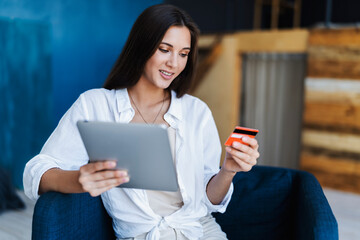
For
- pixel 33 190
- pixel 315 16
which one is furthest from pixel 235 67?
pixel 33 190

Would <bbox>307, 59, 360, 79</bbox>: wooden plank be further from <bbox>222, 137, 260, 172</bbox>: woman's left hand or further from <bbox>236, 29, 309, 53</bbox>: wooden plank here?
<bbox>222, 137, 260, 172</bbox>: woman's left hand

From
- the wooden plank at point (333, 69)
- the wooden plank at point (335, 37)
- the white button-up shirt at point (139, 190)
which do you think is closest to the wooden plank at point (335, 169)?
the wooden plank at point (333, 69)

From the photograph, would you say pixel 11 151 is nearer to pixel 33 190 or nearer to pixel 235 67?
pixel 33 190

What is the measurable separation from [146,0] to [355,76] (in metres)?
2.96

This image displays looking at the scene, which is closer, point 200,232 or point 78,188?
point 78,188

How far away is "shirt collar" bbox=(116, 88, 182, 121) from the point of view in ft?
4.36

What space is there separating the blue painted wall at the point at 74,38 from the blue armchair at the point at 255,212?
2.60 metres

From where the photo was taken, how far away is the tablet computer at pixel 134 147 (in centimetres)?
89

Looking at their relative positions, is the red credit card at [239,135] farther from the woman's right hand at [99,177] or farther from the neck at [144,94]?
the neck at [144,94]

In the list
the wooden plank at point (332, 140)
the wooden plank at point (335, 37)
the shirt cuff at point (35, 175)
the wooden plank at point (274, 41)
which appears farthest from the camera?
the wooden plank at point (274, 41)

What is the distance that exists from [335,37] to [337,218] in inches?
81.0

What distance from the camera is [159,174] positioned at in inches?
38.9

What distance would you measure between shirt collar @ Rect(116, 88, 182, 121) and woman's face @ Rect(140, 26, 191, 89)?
0.32ft

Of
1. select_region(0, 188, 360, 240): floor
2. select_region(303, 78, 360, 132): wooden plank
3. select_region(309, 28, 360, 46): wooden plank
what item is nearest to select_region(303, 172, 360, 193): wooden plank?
select_region(0, 188, 360, 240): floor
